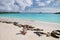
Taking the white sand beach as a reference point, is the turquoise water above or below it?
above

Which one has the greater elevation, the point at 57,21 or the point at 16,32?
the point at 57,21

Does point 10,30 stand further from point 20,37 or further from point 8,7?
point 8,7

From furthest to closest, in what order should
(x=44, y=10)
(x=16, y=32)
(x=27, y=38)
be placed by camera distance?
(x=44, y=10), (x=16, y=32), (x=27, y=38)

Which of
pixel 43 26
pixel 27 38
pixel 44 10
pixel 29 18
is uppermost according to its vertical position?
pixel 44 10

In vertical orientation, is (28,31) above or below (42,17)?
below

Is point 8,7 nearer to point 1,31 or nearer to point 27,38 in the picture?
point 1,31

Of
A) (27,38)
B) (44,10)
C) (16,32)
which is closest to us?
(27,38)

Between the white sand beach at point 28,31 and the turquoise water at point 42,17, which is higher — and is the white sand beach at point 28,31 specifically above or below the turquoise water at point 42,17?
below

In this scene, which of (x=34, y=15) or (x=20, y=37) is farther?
(x=34, y=15)

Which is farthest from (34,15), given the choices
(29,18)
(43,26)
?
(43,26)

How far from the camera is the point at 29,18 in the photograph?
1.61m

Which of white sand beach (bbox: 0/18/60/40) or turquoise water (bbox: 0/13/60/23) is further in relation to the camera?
turquoise water (bbox: 0/13/60/23)

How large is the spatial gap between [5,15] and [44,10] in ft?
1.88

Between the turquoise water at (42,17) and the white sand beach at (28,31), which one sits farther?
the turquoise water at (42,17)
